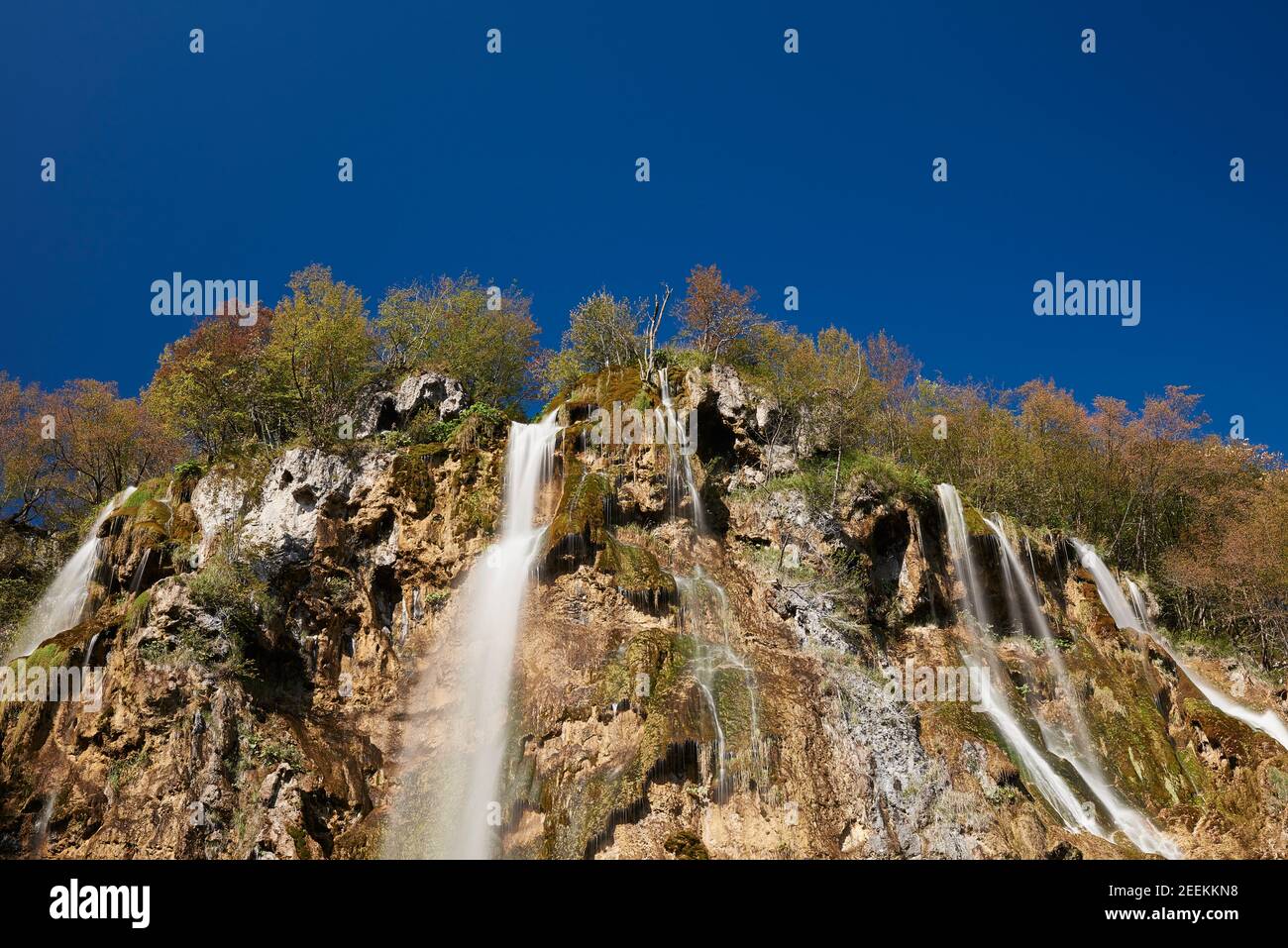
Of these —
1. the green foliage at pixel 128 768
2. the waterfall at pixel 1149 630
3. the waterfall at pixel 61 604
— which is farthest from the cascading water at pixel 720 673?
the waterfall at pixel 61 604

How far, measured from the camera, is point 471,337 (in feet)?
115

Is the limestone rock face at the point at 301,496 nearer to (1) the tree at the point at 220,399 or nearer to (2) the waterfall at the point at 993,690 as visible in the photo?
(1) the tree at the point at 220,399

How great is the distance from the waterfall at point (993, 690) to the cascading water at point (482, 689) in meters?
13.8

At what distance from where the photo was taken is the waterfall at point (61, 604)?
22.8 meters

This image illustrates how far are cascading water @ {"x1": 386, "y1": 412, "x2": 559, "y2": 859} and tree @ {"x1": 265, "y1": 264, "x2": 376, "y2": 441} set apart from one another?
24.9ft

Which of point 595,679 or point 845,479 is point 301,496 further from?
point 845,479

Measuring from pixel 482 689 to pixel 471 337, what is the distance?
20086 millimetres

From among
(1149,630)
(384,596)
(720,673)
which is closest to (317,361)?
(384,596)

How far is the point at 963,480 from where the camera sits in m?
34.5

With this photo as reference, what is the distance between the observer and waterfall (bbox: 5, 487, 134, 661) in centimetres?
2284

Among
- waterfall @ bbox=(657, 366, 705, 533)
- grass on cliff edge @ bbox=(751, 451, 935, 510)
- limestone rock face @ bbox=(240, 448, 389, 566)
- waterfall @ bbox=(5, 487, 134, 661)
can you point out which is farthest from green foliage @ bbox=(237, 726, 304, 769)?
grass on cliff edge @ bbox=(751, 451, 935, 510)
